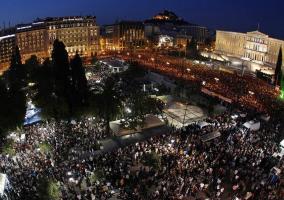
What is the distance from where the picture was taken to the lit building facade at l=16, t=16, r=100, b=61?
75.2 m

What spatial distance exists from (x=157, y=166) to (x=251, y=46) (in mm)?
50267

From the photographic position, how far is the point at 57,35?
78.6 metres

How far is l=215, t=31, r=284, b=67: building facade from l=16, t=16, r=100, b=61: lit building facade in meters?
29.1

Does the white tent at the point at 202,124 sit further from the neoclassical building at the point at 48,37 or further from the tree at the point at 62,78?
the neoclassical building at the point at 48,37

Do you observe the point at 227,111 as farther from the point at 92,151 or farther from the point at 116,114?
the point at 92,151

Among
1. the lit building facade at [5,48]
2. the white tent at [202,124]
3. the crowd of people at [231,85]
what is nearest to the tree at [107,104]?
the white tent at [202,124]

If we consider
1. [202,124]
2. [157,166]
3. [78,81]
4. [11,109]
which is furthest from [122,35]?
[157,166]

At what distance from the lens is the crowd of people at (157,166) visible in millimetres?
20844

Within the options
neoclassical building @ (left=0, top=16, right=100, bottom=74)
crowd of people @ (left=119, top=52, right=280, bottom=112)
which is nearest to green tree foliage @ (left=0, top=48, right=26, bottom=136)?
crowd of people @ (left=119, top=52, right=280, bottom=112)

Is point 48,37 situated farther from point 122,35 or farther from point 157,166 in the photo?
point 157,166

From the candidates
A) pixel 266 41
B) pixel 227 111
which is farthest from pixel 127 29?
pixel 227 111

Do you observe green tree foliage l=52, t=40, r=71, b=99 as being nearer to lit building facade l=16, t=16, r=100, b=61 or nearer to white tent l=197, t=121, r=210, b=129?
white tent l=197, t=121, r=210, b=129

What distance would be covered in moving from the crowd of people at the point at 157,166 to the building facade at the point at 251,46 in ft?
120

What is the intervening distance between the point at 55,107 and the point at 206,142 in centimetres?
1373
